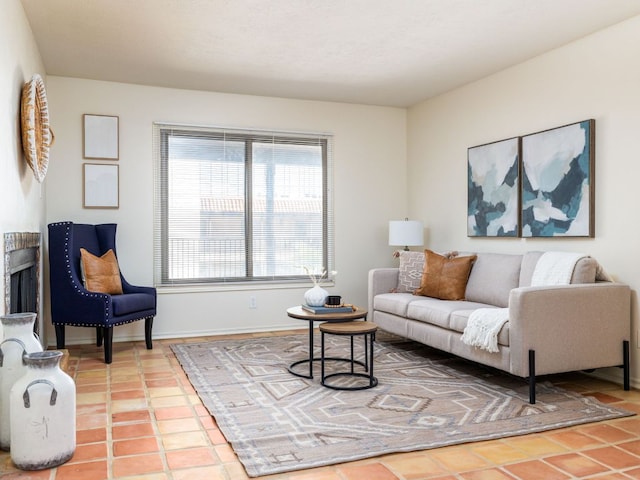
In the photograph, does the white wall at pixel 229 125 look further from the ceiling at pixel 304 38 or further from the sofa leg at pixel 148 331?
the sofa leg at pixel 148 331

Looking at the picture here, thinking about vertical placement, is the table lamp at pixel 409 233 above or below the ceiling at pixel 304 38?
below

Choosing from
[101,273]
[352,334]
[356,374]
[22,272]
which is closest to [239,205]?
[101,273]

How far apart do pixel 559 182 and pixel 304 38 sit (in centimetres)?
219

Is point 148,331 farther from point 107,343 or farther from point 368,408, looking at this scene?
point 368,408

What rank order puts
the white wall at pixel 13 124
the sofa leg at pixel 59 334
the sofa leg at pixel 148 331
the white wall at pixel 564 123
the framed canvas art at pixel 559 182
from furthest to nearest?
the sofa leg at pixel 148 331
the sofa leg at pixel 59 334
the framed canvas art at pixel 559 182
the white wall at pixel 564 123
the white wall at pixel 13 124

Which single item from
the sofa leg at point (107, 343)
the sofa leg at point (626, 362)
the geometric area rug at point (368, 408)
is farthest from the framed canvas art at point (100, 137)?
the sofa leg at point (626, 362)

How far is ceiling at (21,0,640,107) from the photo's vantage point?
3.46 m

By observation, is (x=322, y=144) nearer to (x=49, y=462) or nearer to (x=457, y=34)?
(x=457, y=34)

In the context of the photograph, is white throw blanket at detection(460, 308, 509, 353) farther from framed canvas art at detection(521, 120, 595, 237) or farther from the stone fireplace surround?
the stone fireplace surround

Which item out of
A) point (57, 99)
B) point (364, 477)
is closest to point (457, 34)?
point (364, 477)

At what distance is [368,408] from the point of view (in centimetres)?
310

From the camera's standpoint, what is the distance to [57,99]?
498 centimetres

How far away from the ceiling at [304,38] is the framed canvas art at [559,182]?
704mm

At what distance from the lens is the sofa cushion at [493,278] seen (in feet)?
13.9
